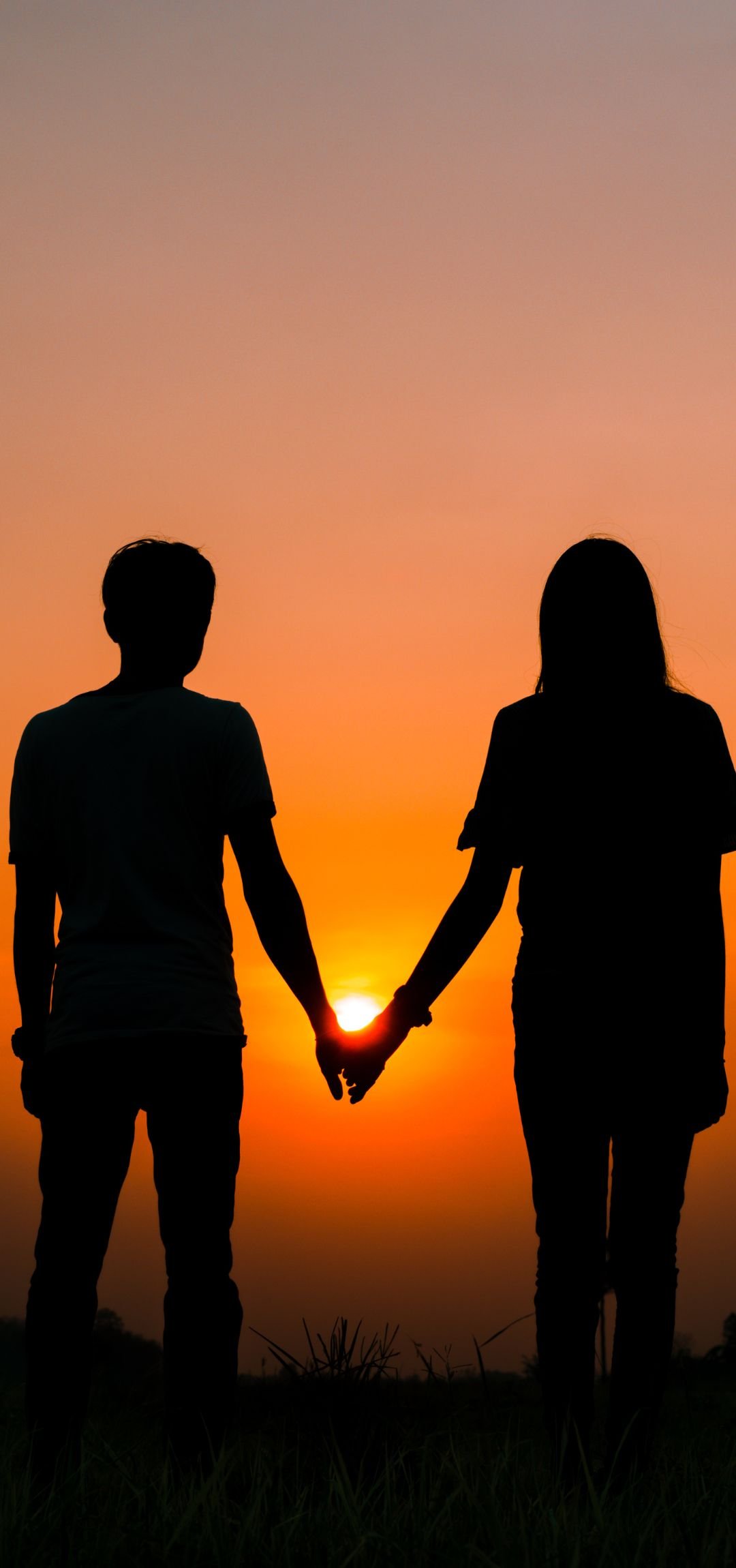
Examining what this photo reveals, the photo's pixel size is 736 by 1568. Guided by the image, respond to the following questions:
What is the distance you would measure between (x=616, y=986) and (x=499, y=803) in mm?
528

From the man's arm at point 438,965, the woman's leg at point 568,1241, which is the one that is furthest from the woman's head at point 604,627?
the woman's leg at point 568,1241

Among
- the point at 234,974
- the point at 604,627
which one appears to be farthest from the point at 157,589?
the point at 604,627

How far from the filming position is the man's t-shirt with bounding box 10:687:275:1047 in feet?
9.82

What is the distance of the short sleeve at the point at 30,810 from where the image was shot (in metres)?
3.21

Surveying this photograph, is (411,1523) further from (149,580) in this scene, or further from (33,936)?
(149,580)

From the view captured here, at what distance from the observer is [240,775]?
3.14 metres

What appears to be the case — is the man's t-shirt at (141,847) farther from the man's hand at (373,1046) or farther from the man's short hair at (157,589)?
the man's hand at (373,1046)

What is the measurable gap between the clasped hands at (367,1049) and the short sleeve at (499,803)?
0.69 meters

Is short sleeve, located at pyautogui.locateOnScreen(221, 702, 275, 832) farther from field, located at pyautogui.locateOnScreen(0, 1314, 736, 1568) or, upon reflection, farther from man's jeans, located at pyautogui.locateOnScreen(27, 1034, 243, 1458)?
field, located at pyautogui.locateOnScreen(0, 1314, 736, 1568)

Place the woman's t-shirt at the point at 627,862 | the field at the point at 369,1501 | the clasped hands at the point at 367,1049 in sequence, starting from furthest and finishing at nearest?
the clasped hands at the point at 367,1049 < the woman's t-shirt at the point at 627,862 < the field at the point at 369,1501

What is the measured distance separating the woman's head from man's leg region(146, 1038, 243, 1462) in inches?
47.3

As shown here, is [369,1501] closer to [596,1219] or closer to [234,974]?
[596,1219]

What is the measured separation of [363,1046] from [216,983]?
3.59 feet

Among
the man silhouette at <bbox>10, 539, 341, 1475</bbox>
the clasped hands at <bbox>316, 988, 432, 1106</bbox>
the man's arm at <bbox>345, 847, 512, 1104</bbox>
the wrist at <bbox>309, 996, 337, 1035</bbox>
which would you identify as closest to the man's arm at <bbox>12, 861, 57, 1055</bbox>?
the man silhouette at <bbox>10, 539, 341, 1475</bbox>
